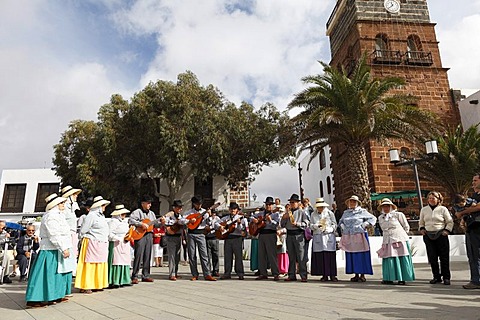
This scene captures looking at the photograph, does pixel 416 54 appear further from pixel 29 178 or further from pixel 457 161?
pixel 29 178

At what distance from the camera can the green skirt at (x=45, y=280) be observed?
5.37 m

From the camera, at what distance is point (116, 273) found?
738 cm

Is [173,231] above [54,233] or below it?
above

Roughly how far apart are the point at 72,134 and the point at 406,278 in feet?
60.6

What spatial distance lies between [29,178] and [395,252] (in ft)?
91.8

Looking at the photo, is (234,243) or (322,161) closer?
(234,243)

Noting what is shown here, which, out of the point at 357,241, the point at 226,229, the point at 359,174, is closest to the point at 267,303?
the point at 357,241

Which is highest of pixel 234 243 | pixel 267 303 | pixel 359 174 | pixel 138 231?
pixel 359 174

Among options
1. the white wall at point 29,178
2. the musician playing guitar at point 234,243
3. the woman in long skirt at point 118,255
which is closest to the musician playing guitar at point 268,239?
the musician playing guitar at point 234,243

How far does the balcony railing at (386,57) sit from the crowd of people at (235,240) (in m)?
14.9

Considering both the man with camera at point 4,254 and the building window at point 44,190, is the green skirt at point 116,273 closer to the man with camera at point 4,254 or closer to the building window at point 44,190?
the man with camera at point 4,254

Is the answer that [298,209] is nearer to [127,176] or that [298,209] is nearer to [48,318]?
[48,318]

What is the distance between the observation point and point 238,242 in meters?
8.55

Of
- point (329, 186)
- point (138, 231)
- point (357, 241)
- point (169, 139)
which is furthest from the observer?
point (329, 186)
